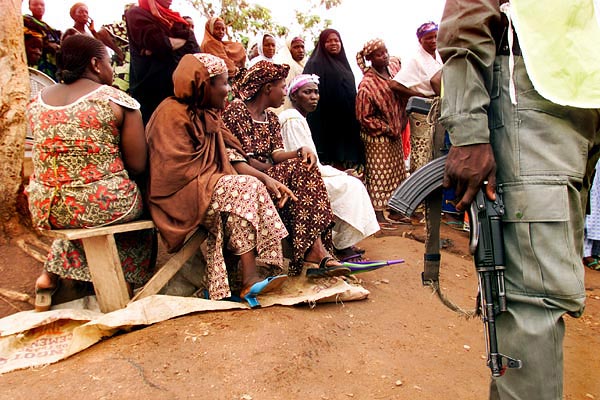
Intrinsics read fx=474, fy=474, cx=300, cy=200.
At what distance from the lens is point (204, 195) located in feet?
10.0

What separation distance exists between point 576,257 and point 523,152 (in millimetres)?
362

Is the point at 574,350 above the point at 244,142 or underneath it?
underneath

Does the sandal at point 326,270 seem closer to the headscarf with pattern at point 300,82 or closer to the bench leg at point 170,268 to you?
the bench leg at point 170,268

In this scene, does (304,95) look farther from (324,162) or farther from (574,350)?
(574,350)

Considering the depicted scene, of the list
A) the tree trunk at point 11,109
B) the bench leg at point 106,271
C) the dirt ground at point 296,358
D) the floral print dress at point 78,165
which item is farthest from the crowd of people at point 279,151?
the tree trunk at point 11,109

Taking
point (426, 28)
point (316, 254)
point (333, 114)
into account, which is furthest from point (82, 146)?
point (426, 28)

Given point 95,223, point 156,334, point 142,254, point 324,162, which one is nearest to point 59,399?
point 156,334

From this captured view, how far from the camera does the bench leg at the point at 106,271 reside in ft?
Result: 9.35

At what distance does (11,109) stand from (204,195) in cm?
184

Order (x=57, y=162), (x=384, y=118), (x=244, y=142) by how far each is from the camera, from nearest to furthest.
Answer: (x=57, y=162) < (x=244, y=142) < (x=384, y=118)

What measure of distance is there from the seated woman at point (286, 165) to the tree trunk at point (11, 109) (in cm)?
160

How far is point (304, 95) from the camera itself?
4336 mm

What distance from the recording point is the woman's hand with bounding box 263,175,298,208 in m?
3.37

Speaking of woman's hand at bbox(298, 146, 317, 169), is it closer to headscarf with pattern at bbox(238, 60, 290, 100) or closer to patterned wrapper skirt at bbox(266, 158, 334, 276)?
patterned wrapper skirt at bbox(266, 158, 334, 276)
